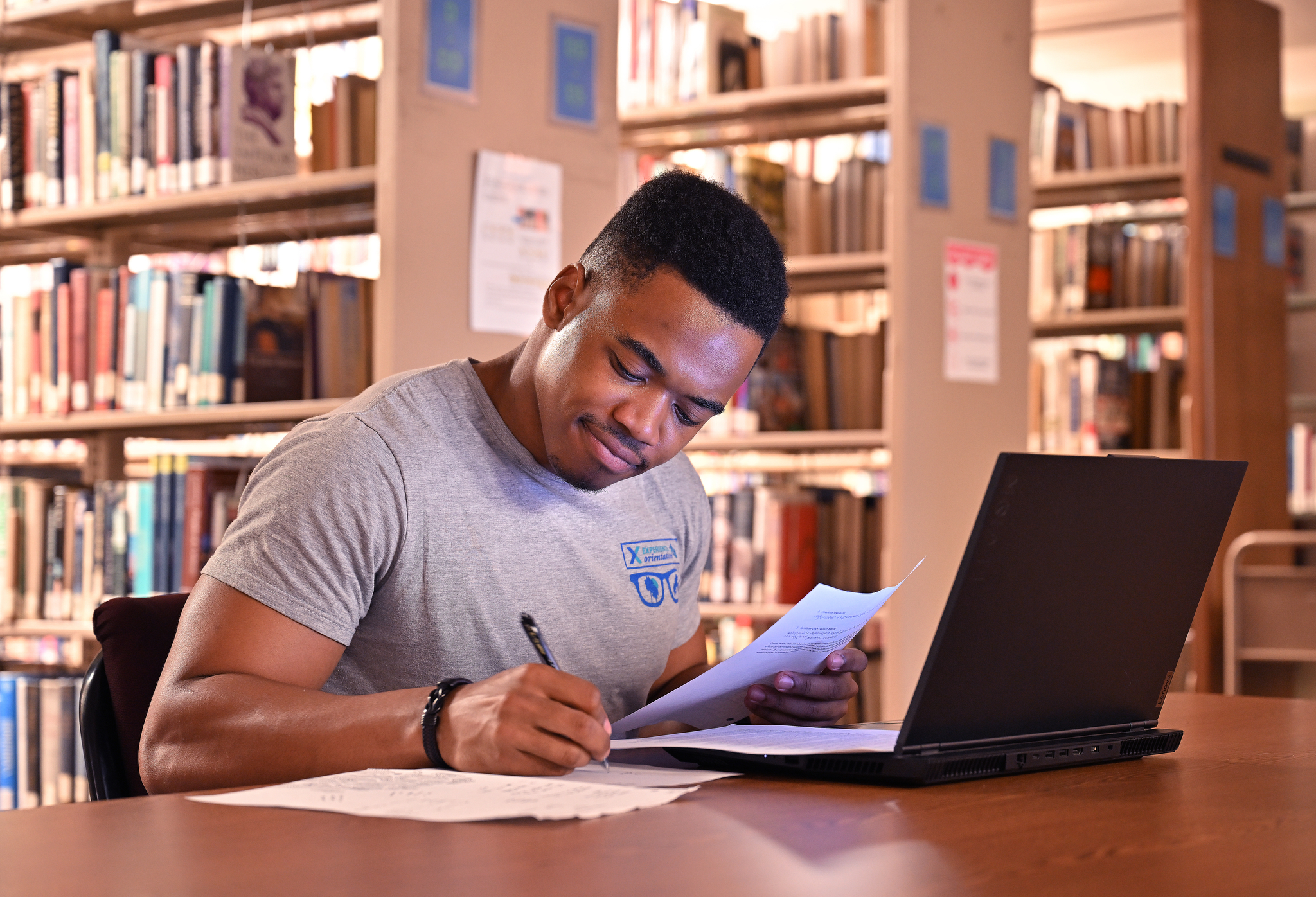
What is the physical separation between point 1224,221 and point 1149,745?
10.7 feet

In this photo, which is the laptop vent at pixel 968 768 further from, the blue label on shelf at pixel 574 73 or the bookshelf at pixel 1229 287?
the bookshelf at pixel 1229 287

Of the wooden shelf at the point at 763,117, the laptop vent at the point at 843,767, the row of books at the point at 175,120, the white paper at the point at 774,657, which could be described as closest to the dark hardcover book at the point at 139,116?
the row of books at the point at 175,120

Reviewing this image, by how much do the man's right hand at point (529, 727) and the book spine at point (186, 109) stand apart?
2158mm

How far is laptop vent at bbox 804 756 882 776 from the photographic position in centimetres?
97

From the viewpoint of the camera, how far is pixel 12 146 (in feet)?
10.1

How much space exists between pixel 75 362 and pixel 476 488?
6.42 feet

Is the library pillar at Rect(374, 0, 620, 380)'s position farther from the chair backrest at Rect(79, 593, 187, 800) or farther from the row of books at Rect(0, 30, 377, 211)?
the chair backrest at Rect(79, 593, 187, 800)

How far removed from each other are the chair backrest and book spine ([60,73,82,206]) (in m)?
2.05

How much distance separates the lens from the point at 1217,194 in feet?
13.0

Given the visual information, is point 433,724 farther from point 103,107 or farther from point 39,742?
point 103,107

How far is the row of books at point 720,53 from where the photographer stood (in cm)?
336

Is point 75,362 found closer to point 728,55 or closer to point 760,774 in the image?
point 728,55

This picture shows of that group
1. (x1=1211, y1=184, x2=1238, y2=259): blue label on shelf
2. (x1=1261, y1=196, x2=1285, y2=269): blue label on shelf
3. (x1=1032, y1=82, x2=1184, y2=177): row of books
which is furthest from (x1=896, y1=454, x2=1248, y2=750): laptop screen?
(x1=1032, y1=82, x2=1184, y2=177): row of books

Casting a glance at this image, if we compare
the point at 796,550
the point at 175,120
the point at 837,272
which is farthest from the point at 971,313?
the point at 175,120
